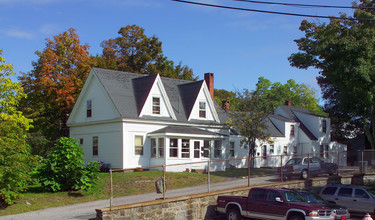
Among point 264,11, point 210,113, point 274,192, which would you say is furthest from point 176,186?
point 210,113

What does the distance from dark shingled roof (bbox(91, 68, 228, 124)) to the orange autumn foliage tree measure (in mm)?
5915

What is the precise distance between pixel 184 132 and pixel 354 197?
15.3 metres

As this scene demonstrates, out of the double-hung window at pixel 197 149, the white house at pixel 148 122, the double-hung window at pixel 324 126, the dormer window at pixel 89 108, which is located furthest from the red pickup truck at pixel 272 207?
the double-hung window at pixel 324 126

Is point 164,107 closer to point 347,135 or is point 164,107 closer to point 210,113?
point 210,113

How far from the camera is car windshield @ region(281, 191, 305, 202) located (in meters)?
16.4

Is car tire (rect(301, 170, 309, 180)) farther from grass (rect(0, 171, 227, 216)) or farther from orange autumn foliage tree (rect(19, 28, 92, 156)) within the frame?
orange autumn foliage tree (rect(19, 28, 92, 156))

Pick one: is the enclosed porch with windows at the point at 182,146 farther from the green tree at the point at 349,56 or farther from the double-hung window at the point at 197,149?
the green tree at the point at 349,56

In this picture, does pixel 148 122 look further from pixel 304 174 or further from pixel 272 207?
pixel 272 207

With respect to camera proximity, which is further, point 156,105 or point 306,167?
point 156,105

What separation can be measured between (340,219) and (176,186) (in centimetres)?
709

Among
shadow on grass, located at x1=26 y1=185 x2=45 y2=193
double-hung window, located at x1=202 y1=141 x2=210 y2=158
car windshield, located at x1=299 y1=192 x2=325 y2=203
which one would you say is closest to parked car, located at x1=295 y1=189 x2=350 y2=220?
car windshield, located at x1=299 y1=192 x2=325 y2=203

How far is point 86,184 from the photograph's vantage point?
2114 centimetres

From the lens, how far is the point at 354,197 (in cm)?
2061

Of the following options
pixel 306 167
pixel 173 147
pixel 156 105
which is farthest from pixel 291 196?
pixel 156 105
